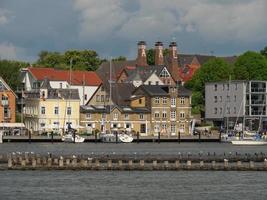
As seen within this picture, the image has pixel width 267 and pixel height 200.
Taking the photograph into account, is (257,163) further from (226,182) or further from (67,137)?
(67,137)

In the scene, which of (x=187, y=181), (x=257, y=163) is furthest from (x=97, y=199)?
(x=257, y=163)

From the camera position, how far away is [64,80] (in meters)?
174

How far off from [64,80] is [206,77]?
86.9ft

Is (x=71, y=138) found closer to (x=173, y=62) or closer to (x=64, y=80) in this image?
(x=64, y=80)

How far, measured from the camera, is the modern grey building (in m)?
167

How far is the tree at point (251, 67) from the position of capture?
175m

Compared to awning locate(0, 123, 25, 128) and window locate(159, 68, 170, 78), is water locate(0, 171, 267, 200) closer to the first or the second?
awning locate(0, 123, 25, 128)

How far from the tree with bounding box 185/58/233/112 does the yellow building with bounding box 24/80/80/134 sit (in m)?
27.3

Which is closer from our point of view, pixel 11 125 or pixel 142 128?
pixel 11 125

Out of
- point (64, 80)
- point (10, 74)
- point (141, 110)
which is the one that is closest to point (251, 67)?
point (141, 110)

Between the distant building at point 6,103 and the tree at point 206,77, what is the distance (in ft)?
122

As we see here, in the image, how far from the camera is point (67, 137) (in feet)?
486

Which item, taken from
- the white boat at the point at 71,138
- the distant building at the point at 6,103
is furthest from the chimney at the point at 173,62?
the white boat at the point at 71,138

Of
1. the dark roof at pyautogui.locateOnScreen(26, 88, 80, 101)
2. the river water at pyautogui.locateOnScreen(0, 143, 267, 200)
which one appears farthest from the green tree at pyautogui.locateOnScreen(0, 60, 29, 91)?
the river water at pyautogui.locateOnScreen(0, 143, 267, 200)
